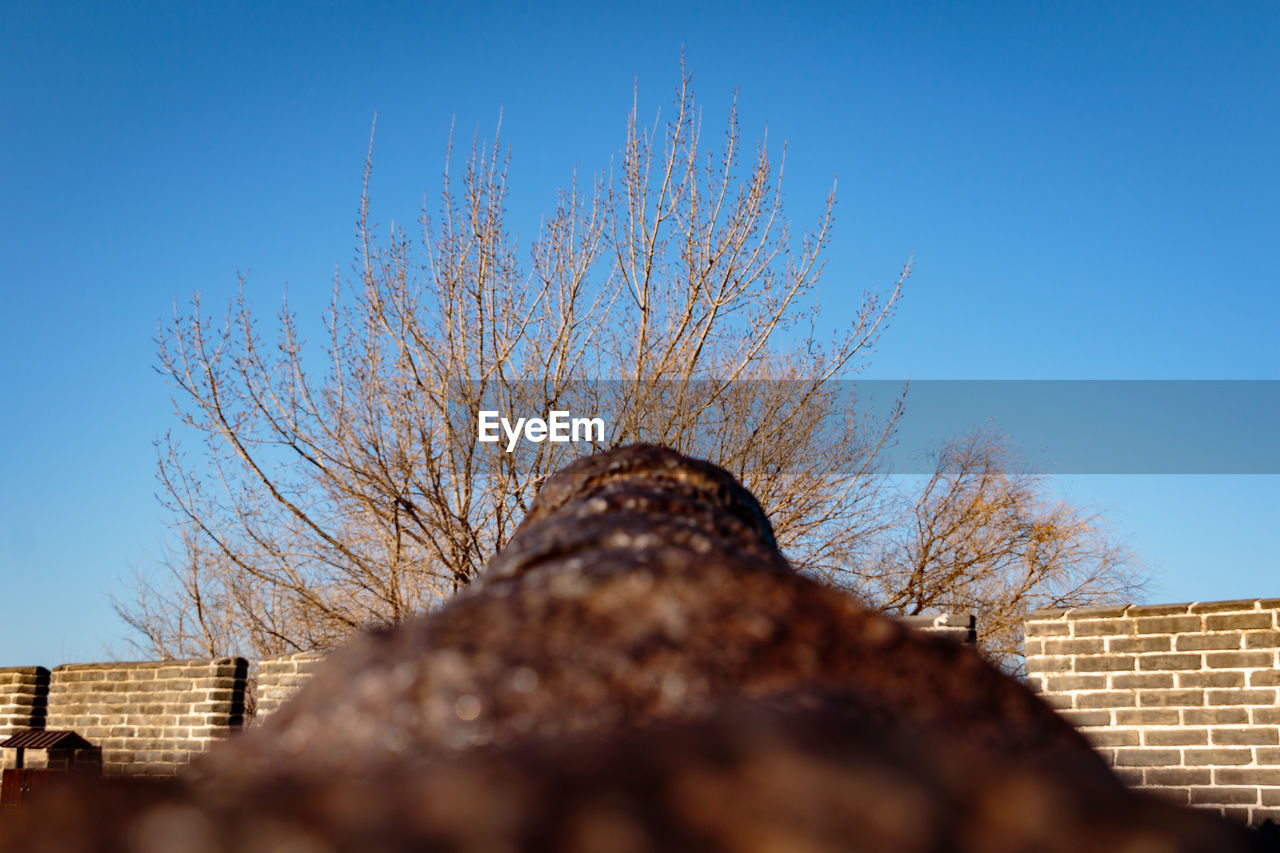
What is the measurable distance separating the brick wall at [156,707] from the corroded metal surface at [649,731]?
13.3 metres

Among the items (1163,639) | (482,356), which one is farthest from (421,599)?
(1163,639)

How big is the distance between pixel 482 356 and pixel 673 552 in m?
12.5

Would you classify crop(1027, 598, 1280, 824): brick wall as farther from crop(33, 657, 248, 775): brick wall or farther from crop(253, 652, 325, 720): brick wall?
crop(33, 657, 248, 775): brick wall

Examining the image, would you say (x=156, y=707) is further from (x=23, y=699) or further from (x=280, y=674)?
(x=23, y=699)

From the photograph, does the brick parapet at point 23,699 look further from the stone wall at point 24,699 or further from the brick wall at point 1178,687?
the brick wall at point 1178,687

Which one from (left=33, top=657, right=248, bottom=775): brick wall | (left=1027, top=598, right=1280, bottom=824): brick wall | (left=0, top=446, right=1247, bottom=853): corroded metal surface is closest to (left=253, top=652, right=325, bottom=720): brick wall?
(left=33, top=657, right=248, bottom=775): brick wall

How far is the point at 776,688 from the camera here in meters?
0.41

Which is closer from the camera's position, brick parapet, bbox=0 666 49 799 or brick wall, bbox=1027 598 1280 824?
brick wall, bbox=1027 598 1280 824

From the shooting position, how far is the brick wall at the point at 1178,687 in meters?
7.67

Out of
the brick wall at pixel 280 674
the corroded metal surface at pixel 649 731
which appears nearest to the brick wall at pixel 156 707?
the brick wall at pixel 280 674

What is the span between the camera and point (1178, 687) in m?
8.09

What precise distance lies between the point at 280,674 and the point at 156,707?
2.17 metres

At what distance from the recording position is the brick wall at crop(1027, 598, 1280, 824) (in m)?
7.67

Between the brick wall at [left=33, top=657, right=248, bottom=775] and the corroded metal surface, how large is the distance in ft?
43.5
